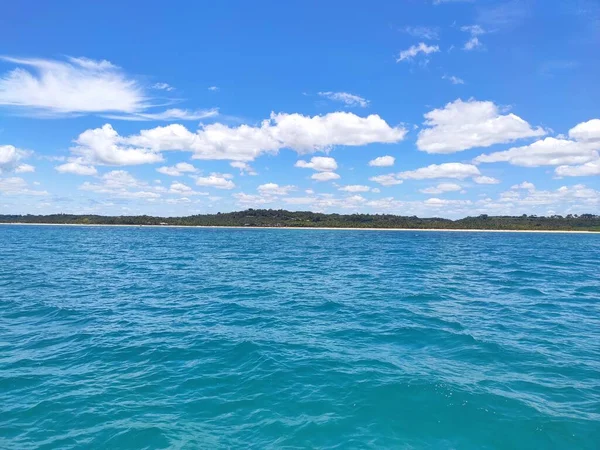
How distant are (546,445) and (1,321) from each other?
2788 cm

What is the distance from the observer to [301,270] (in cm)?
4769

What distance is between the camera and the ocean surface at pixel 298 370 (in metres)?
11.0

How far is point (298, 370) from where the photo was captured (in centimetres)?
1517

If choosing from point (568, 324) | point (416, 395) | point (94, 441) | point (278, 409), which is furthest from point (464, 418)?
point (568, 324)

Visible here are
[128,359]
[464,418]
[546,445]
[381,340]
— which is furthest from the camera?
[381,340]

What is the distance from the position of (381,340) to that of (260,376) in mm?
7222

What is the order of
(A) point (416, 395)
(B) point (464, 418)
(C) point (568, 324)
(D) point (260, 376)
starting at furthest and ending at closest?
(C) point (568, 324), (D) point (260, 376), (A) point (416, 395), (B) point (464, 418)

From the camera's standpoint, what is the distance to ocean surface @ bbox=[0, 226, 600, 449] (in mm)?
11000

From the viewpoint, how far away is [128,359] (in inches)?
639

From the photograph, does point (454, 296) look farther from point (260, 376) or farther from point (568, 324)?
point (260, 376)

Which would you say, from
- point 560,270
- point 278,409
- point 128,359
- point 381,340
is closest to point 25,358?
point 128,359

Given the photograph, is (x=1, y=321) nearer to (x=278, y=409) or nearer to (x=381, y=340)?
(x=278, y=409)

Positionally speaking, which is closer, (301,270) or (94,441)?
(94,441)

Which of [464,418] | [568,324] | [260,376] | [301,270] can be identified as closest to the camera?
[464,418]
